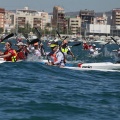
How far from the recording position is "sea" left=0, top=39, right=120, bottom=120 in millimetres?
9857

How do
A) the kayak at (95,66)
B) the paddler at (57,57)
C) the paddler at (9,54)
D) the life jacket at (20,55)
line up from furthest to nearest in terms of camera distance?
the life jacket at (20,55)
the paddler at (9,54)
the kayak at (95,66)
the paddler at (57,57)

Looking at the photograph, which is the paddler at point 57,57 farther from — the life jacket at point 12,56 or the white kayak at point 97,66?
the life jacket at point 12,56

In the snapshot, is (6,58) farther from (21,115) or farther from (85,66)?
(21,115)

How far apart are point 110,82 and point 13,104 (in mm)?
6148

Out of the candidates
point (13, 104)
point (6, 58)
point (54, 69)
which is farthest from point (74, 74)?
point (13, 104)

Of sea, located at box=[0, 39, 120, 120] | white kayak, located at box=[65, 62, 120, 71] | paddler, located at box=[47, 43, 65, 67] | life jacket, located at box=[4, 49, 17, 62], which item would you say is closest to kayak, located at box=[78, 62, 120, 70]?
white kayak, located at box=[65, 62, 120, 71]

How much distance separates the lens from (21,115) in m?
9.54

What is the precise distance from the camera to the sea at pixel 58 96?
986cm

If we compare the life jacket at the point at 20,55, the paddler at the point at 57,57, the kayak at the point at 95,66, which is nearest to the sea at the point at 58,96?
the paddler at the point at 57,57

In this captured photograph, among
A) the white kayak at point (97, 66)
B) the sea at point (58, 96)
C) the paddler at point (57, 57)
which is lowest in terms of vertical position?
the sea at point (58, 96)

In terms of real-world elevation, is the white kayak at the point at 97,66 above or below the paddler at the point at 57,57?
below

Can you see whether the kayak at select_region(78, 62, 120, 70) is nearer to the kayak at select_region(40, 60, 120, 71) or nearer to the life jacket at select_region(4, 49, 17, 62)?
the kayak at select_region(40, 60, 120, 71)

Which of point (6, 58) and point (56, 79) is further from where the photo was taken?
point (6, 58)

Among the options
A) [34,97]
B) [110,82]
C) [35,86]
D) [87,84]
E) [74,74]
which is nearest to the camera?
[34,97]
